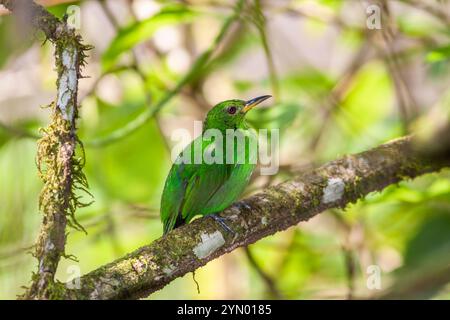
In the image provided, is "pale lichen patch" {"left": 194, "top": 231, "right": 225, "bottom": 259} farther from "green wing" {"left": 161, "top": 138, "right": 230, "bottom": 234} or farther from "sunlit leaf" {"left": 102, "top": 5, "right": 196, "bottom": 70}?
"sunlit leaf" {"left": 102, "top": 5, "right": 196, "bottom": 70}

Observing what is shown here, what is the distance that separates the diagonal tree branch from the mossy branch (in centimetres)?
8

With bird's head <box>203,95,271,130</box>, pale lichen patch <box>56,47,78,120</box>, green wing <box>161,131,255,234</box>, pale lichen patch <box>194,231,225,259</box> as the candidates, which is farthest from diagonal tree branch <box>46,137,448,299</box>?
bird's head <box>203,95,271,130</box>

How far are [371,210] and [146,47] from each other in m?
1.68

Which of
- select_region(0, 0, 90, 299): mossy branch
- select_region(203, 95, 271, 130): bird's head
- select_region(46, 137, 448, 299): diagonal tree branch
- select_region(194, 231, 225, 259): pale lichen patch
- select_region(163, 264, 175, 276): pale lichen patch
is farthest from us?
select_region(203, 95, 271, 130): bird's head

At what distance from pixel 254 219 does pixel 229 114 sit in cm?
81

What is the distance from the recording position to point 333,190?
8.59 ft

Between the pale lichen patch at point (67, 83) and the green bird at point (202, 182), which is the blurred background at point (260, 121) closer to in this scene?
the green bird at point (202, 182)

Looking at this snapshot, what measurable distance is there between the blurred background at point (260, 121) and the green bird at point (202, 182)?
347 millimetres

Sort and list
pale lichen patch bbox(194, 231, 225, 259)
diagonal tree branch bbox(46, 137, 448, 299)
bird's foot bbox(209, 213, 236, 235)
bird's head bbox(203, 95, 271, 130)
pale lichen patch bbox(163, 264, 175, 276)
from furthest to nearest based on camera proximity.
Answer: bird's head bbox(203, 95, 271, 130) → bird's foot bbox(209, 213, 236, 235) → pale lichen patch bbox(194, 231, 225, 259) → pale lichen patch bbox(163, 264, 175, 276) → diagonal tree branch bbox(46, 137, 448, 299)

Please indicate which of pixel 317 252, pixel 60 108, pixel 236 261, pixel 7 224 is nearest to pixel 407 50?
pixel 317 252

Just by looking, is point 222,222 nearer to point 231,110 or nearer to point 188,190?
point 188,190

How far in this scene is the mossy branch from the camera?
175 centimetres

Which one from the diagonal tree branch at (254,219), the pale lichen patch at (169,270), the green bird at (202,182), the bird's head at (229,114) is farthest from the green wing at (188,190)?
the pale lichen patch at (169,270)

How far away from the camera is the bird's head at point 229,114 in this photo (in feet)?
10.2
